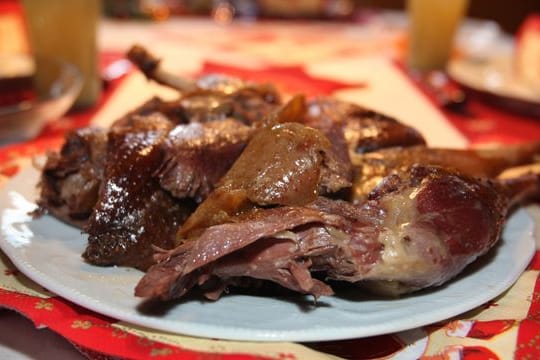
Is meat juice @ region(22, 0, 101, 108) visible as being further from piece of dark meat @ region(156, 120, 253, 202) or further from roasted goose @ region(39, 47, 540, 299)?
piece of dark meat @ region(156, 120, 253, 202)

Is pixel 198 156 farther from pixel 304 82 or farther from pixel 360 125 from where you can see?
pixel 304 82

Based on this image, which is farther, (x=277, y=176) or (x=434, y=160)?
(x=434, y=160)

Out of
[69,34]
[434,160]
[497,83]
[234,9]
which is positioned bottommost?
[234,9]

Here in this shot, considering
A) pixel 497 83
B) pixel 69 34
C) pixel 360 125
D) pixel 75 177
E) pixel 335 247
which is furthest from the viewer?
pixel 497 83

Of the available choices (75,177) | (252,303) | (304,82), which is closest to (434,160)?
(252,303)

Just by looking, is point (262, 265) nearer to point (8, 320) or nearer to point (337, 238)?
point (337, 238)

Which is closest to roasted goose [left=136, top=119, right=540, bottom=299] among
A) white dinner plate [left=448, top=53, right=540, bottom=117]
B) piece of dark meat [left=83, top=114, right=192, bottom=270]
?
piece of dark meat [left=83, top=114, right=192, bottom=270]
